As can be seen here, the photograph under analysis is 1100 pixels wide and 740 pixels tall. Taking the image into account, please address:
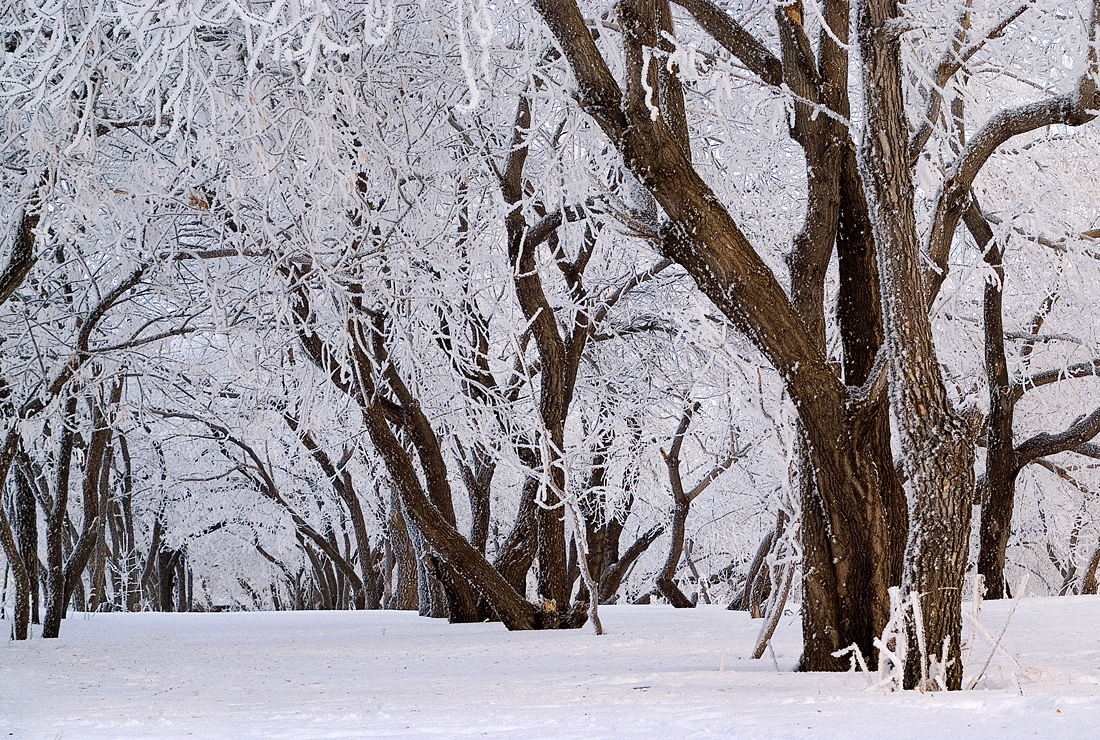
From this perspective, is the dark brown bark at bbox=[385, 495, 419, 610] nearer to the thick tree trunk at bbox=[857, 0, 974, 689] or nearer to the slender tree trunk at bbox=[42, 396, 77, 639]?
the slender tree trunk at bbox=[42, 396, 77, 639]

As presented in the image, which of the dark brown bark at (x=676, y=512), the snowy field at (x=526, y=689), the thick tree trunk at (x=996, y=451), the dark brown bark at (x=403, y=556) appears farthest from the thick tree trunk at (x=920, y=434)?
the dark brown bark at (x=403, y=556)

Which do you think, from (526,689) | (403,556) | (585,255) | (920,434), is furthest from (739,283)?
(403,556)

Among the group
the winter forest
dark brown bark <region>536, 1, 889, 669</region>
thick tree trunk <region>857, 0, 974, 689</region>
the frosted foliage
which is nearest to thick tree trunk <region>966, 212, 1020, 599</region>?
the winter forest

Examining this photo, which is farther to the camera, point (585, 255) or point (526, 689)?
point (585, 255)

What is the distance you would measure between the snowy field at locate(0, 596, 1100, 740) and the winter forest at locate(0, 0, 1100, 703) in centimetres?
43

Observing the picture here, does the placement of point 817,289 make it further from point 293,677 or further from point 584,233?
point 584,233

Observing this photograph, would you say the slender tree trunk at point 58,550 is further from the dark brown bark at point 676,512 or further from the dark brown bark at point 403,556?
the dark brown bark at point 676,512

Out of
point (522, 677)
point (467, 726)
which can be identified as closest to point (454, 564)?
point (522, 677)

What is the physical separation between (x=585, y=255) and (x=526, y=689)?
16.5ft

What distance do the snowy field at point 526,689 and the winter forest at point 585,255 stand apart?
17.0 inches

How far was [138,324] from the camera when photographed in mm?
9672

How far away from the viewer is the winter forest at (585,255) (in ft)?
13.5

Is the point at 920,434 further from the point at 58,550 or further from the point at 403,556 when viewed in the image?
the point at 403,556

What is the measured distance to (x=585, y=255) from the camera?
878 centimetres
